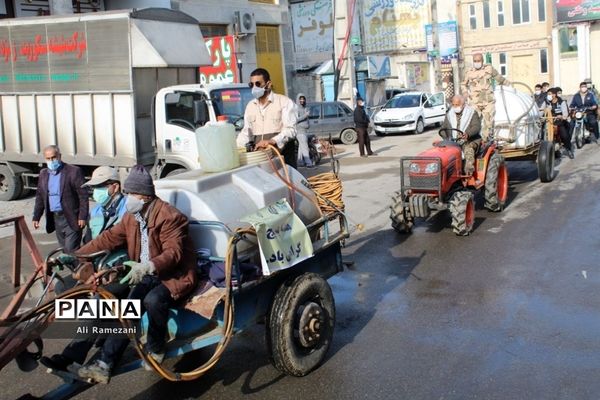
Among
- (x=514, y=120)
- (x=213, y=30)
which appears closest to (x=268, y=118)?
(x=514, y=120)

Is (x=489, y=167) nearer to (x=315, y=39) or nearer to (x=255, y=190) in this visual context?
(x=255, y=190)

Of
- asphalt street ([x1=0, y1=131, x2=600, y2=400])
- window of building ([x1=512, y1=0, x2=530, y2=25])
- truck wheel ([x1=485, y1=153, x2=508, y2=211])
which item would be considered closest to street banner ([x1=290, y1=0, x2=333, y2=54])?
window of building ([x1=512, y1=0, x2=530, y2=25])

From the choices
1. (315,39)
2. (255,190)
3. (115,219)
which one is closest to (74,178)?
(115,219)

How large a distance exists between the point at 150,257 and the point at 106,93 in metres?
9.10

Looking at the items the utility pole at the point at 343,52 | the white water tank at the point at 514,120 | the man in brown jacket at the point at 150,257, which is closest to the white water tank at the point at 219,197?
the man in brown jacket at the point at 150,257

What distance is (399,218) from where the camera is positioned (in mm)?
9438

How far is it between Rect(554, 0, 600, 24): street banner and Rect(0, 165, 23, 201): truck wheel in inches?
1534

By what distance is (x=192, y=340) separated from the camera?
4.50 m

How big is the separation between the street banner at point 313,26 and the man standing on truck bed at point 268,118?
2776 cm

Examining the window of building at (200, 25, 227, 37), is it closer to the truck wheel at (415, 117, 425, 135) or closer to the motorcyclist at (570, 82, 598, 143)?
the truck wheel at (415, 117, 425, 135)

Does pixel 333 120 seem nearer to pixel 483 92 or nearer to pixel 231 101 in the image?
pixel 231 101

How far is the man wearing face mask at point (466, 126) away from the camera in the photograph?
9969 mm

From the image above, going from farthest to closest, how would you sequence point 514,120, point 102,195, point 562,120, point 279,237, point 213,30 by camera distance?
A: point 213,30 < point 562,120 < point 514,120 < point 102,195 < point 279,237

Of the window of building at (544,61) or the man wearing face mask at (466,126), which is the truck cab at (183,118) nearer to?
the man wearing face mask at (466,126)
